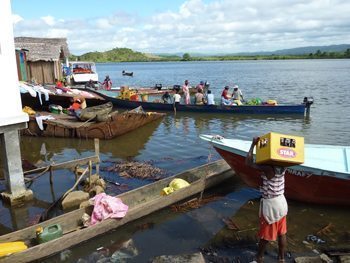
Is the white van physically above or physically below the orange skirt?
above

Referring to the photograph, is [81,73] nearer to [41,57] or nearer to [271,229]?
[41,57]

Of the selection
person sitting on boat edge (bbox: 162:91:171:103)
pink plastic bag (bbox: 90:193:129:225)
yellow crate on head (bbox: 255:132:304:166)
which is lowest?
pink plastic bag (bbox: 90:193:129:225)

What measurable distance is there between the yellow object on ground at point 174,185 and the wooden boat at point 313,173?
1.23 meters

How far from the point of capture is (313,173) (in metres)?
7.57

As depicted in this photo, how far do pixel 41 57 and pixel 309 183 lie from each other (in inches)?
920

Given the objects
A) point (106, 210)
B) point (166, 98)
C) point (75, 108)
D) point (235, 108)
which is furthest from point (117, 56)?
point (106, 210)

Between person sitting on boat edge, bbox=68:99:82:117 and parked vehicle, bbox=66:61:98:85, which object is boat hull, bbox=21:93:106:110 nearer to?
person sitting on boat edge, bbox=68:99:82:117

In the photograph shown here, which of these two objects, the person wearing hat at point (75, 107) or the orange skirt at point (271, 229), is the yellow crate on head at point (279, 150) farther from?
the person wearing hat at point (75, 107)

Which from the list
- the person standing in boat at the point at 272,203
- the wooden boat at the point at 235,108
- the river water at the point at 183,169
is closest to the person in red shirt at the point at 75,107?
the river water at the point at 183,169

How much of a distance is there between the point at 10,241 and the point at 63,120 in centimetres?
1062

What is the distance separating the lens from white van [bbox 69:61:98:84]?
113 ft

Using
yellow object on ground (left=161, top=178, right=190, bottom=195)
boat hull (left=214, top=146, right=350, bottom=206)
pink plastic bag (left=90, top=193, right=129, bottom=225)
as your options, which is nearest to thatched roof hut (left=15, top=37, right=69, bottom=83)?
yellow object on ground (left=161, top=178, right=190, bottom=195)

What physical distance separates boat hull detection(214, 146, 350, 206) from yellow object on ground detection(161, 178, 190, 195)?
1228 millimetres

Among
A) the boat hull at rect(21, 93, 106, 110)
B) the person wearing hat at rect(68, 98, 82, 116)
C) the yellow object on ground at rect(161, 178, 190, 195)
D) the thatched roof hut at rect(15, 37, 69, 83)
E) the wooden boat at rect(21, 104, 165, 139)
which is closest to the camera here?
the yellow object on ground at rect(161, 178, 190, 195)
